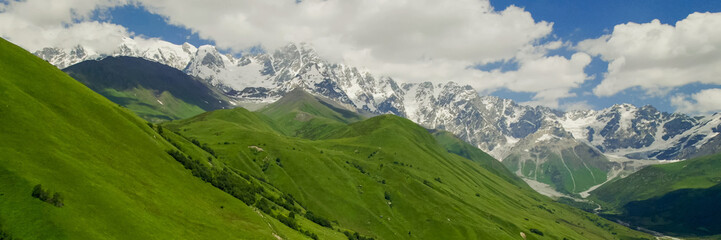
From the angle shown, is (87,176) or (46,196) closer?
(46,196)

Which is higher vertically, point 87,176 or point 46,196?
point 87,176

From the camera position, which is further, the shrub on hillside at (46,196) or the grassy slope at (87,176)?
the shrub on hillside at (46,196)

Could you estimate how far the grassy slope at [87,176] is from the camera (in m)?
59.4

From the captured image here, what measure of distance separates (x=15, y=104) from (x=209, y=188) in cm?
4381

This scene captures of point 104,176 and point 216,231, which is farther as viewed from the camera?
point 216,231

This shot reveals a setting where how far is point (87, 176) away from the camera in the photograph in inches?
2773

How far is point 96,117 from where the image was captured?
97125 mm

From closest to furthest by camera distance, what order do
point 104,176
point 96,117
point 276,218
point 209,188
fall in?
point 104,176 → point 96,117 → point 209,188 → point 276,218

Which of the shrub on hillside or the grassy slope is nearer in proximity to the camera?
the grassy slope

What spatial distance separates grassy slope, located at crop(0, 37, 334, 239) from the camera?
59438 millimetres

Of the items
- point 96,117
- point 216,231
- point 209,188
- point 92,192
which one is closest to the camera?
point 92,192

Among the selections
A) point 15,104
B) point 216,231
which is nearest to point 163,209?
point 216,231

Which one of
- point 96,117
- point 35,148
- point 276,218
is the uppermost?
point 96,117

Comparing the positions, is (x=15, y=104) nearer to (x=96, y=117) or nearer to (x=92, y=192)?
(x=96, y=117)
